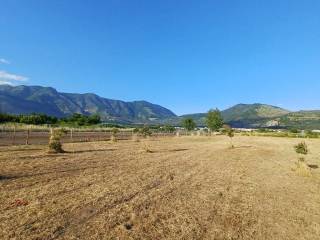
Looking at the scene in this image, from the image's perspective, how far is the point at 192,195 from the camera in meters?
14.3

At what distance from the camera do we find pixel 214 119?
330 ft

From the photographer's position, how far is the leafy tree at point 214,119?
100500mm

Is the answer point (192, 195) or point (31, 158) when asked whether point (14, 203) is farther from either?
point (31, 158)

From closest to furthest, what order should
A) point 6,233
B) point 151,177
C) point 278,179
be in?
1. point 6,233
2. point 151,177
3. point 278,179

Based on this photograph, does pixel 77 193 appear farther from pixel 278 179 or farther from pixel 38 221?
pixel 278 179

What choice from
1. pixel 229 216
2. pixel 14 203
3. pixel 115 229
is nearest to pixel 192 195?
pixel 229 216

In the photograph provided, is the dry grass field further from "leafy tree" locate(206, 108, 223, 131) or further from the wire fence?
"leafy tree" locate(206, 108, 223, 131)

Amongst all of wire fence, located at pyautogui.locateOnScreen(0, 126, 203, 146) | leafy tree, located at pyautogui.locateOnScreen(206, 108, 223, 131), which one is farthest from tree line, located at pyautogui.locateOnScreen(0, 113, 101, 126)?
leafy tree, located at pyautogui.locateOnScreen(206, 108, 223, 131)

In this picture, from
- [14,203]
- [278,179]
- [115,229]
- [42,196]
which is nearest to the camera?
[115,229]

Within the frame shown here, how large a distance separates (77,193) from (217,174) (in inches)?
383

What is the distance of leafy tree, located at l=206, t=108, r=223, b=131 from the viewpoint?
100500 millimetres

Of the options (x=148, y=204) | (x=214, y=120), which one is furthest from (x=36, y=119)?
(x=148, y=204)

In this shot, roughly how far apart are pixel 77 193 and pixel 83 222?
3.61 metres

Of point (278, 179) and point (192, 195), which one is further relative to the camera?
point (278, 179)
